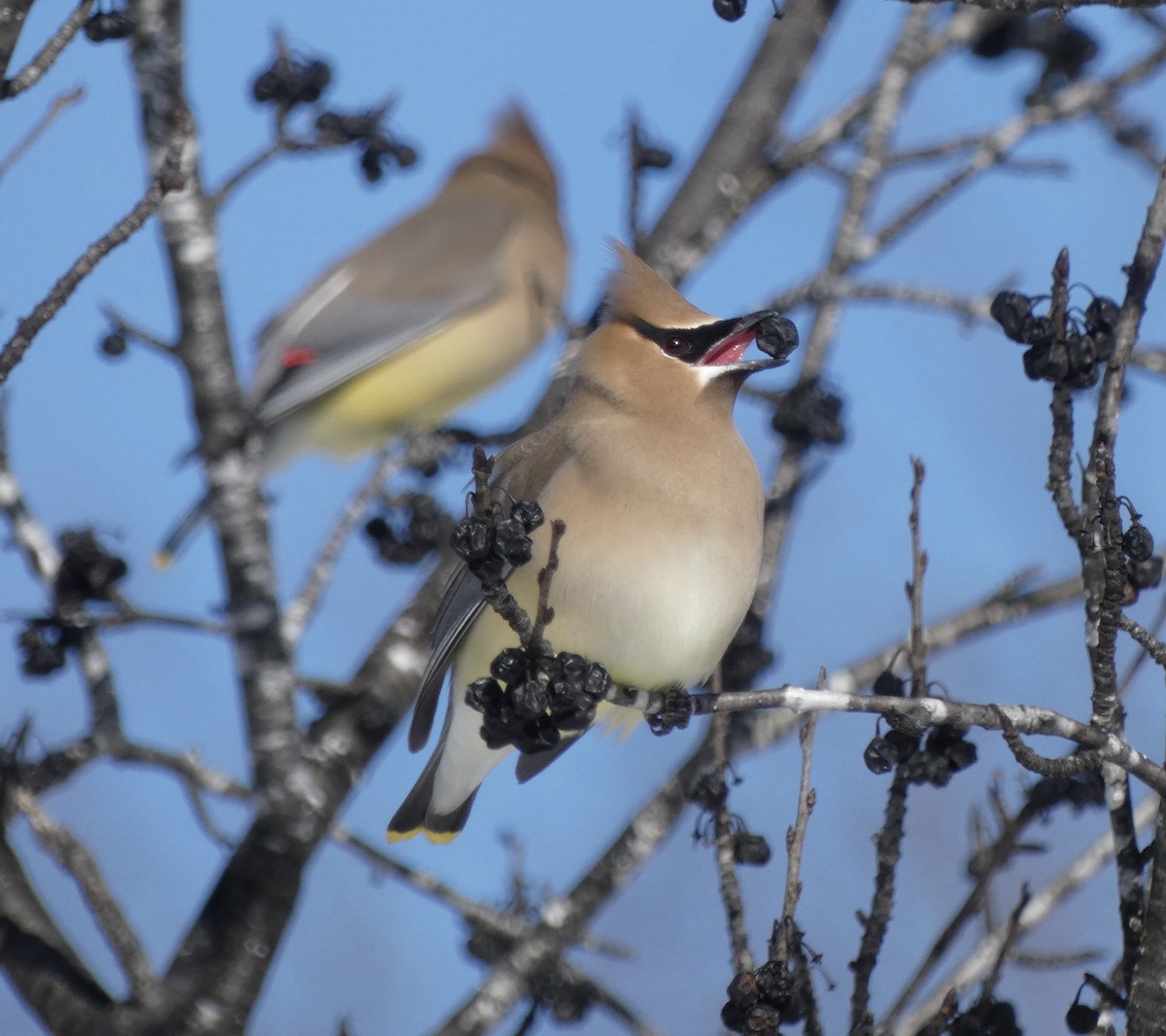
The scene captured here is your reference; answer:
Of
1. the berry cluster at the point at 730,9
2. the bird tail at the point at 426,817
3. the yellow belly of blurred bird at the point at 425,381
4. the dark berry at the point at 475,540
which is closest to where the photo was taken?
the dark berry at the point at 475,540

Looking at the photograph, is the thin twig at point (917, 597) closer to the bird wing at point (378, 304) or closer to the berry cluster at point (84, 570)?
the berry cluster at point (84, 570)

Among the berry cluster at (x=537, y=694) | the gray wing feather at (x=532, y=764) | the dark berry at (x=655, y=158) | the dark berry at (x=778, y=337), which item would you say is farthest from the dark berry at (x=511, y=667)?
the dark berry at (x=655, y=158)

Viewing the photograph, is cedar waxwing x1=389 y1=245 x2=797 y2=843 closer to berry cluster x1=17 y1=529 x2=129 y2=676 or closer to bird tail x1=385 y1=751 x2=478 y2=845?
bird tail x1=385 y1=751 x2=478 y2=845

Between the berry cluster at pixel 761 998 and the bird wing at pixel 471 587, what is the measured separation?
97cm

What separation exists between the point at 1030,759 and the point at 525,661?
0.67 metres

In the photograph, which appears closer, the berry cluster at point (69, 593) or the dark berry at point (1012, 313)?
the dark berry at point (1012, 313)

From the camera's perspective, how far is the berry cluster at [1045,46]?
195 inches

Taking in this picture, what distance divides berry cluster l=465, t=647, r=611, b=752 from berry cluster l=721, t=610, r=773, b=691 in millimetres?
1375

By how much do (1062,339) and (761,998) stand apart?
1048mm

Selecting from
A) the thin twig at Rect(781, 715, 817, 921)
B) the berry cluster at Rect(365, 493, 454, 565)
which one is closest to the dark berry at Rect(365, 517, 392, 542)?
the berry cluster at Rect(365, 493, 454, 565)

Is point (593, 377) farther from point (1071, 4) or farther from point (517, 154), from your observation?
point (517, 154)

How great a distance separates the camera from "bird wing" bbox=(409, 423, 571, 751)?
3.14m

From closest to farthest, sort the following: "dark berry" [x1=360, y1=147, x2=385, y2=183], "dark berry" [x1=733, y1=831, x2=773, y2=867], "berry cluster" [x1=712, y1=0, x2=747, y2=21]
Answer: "berry cluster" [x1=712, y1=0, x2=747, y2=21] → "dark berry" [x1=733, y1=831, x2=773, y2=867] → "dark berry" [x1=360, y1=147, x2=385, y2=183]

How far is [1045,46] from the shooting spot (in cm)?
496
